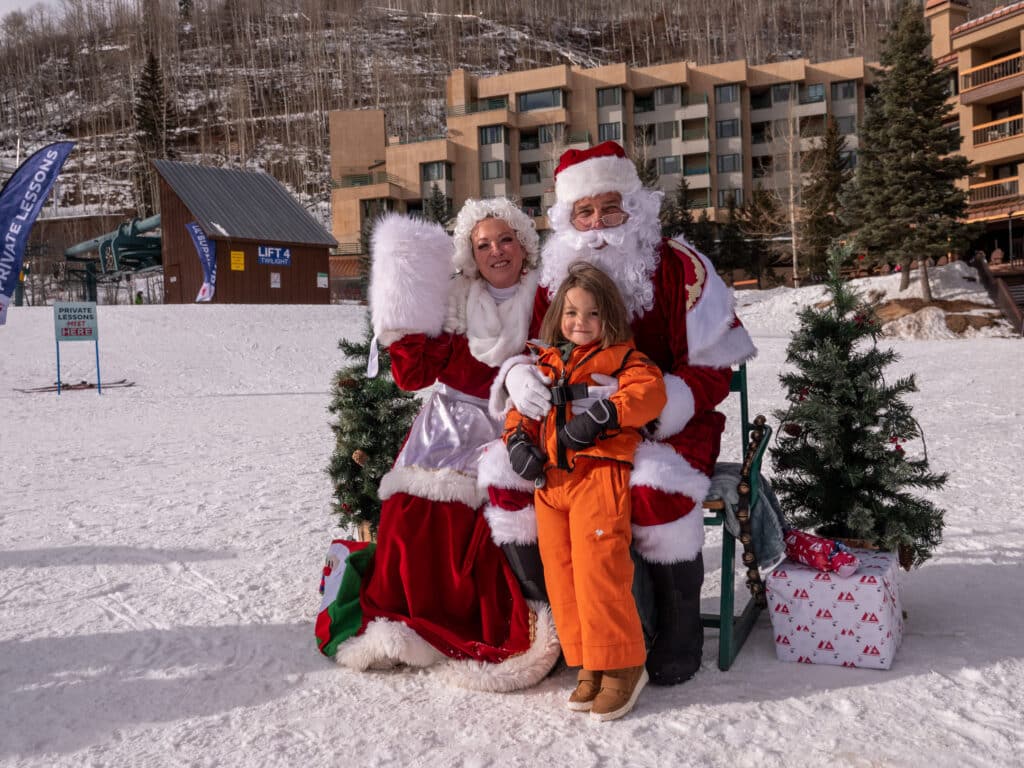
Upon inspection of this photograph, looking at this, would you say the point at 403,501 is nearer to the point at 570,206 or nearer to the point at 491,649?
the point at 491,649

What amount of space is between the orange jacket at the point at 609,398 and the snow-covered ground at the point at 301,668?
2.73ft

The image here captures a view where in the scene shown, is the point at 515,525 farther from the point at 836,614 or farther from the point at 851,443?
the point at 851,443

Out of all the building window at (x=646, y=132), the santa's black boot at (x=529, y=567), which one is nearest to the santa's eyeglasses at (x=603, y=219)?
the santa's black boot at (x=529, y=567)

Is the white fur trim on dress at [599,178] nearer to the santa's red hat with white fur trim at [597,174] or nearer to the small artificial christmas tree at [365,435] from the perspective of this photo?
the santa's red hat with white fur trim at [597,174]

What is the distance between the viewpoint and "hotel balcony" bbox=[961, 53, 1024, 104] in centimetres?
2986

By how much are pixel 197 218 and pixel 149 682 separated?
82.3 feet

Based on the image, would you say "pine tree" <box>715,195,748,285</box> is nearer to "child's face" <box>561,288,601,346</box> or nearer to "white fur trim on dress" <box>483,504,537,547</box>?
"child's face" <box>561,288,601,346</box>

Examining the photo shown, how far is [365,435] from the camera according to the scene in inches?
160

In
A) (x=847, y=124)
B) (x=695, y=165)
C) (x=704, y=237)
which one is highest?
(x=847, y=124)

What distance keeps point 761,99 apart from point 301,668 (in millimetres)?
52460

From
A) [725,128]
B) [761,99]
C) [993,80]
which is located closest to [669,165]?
[725,128]

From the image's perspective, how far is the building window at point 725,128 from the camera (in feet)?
159

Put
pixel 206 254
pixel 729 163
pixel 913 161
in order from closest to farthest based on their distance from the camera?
pixel 913 161 → pixel 206 254 → pixel 729 163

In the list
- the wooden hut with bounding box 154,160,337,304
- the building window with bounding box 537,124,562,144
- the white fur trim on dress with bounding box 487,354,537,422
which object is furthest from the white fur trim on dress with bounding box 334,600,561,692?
the building window with bounding box 537,124,562,144
